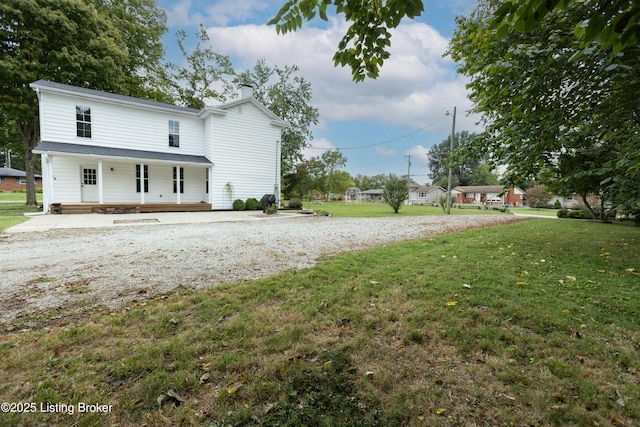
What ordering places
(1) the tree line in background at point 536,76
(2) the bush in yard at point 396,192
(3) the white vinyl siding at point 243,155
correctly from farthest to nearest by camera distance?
(2) the bush in yard at point 396,192 → (3) the white vinyl siding at point 243,155 → (1) the tree line in background at point 536,76

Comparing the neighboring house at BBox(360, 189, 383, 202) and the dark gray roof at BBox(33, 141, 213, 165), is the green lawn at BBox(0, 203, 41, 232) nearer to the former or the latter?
the dark gray roof at BBox(33, 141, 213, 165)

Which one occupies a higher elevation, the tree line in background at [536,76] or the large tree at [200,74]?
the large tree at [200,74]

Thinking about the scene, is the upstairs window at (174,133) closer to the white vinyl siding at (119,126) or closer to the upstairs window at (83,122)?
the white vinyl siding at (119,126)

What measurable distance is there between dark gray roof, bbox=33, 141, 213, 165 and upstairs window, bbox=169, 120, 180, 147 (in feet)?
2.44

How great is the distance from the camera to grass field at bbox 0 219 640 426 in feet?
5.56

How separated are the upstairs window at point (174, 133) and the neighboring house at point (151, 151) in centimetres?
6

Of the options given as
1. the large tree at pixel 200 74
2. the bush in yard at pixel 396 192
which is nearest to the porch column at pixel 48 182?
the large tree at pixel 200 74

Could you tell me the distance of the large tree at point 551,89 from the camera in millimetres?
3984

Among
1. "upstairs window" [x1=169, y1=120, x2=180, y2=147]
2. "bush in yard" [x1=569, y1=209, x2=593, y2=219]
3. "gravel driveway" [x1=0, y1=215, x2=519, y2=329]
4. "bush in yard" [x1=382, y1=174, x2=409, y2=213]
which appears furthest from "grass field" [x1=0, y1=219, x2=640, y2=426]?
"bush in yard" [x1=569, y1=209, x2=593, y2=219]

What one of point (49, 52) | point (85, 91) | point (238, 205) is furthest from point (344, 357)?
point (49, 52)

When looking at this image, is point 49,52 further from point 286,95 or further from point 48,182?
point 286,95

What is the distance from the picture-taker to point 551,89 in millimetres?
4734

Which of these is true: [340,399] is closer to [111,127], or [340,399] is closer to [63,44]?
[111,127]

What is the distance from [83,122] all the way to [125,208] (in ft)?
17.6
